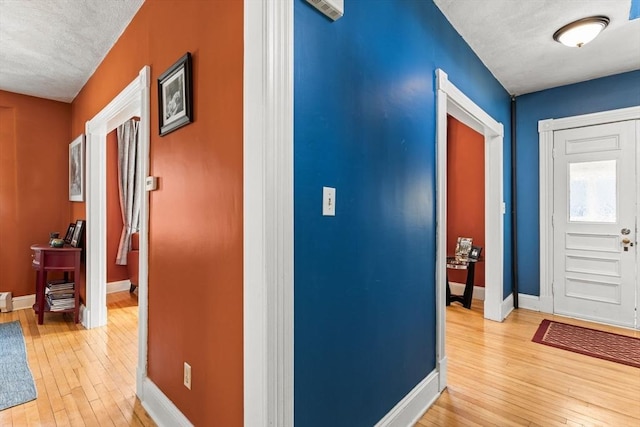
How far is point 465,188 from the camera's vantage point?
14.4ft

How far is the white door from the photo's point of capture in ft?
10.6

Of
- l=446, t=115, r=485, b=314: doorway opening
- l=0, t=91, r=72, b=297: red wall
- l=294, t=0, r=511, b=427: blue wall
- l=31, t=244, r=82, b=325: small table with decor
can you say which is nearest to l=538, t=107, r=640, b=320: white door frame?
l=446, t=115, r=485, b=314: doorway opening

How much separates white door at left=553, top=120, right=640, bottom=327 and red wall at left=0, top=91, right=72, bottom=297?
606 centimetres

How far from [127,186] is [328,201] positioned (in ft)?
15.0

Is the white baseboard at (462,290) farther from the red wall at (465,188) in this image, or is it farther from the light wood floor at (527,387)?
the light wood floor at (527,387)

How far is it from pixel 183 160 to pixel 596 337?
12.7 feet

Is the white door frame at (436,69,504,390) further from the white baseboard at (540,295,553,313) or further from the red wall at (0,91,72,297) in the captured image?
the red wall at (0,91,72,297)

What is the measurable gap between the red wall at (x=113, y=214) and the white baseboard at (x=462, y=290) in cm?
478

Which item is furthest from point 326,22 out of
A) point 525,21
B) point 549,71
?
point 549,71

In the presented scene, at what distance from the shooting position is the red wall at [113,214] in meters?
4.64

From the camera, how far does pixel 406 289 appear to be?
1.79 metres

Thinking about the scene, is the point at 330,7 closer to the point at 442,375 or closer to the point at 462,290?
the point at 442,375

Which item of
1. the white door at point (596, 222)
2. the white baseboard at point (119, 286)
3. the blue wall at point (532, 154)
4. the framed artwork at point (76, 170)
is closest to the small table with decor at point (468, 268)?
the blue wall at point (532, 154)

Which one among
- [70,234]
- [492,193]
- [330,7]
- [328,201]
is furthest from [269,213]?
[70,234]
